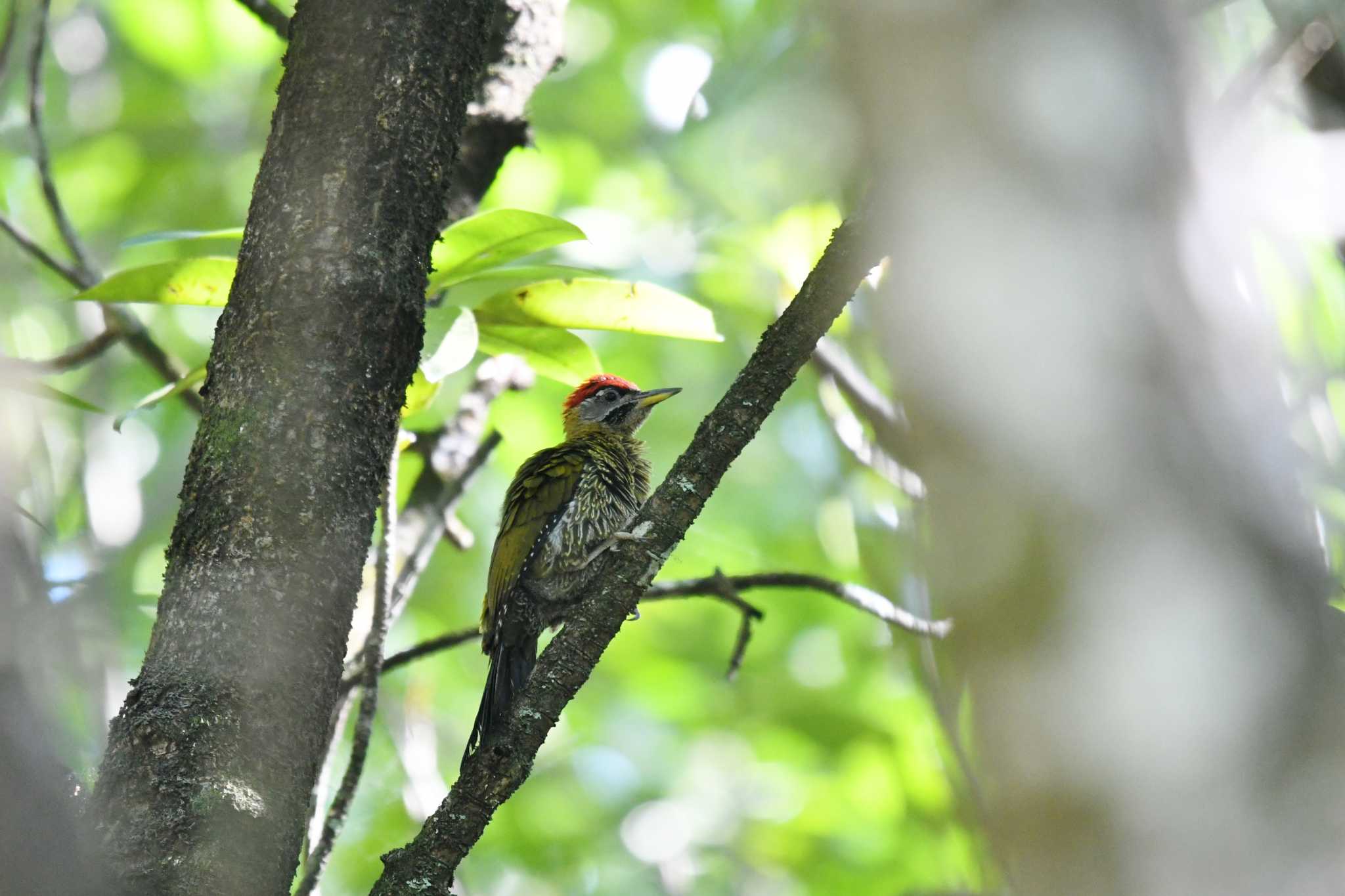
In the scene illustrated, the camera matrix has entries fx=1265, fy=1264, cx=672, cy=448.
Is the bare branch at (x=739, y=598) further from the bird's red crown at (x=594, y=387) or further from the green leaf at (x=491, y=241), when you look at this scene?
the bird's red crown at (x=594, y=387)

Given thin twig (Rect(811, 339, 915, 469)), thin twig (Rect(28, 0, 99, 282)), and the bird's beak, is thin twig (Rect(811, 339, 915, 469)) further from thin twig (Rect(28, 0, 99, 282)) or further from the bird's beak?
thin twig (Rect(28, 0, 99, 282))

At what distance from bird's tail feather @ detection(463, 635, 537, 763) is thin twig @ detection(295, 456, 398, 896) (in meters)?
1.18

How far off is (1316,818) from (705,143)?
187 inches

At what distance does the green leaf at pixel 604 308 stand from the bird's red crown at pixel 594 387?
240 cm

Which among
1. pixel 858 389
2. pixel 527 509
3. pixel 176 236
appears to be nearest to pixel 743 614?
pixel 858 389

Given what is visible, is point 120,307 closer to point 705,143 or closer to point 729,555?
point 705,143

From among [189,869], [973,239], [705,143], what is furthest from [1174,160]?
[705,143]

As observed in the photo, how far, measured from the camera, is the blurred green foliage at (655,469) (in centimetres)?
621

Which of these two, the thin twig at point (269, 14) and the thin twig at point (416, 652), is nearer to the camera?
the thin twig at point (416, 652)

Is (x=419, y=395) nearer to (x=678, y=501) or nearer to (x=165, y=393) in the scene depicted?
(x=165, y=393)

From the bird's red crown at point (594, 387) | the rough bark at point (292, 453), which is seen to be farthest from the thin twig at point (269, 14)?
the bird's red crown at point (594, 387)

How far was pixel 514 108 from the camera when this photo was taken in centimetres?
407

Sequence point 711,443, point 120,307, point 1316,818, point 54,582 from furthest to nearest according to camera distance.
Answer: point 120,307, point 711,443, point 54,582, point 1316,818

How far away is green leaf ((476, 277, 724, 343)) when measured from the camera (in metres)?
3.47
